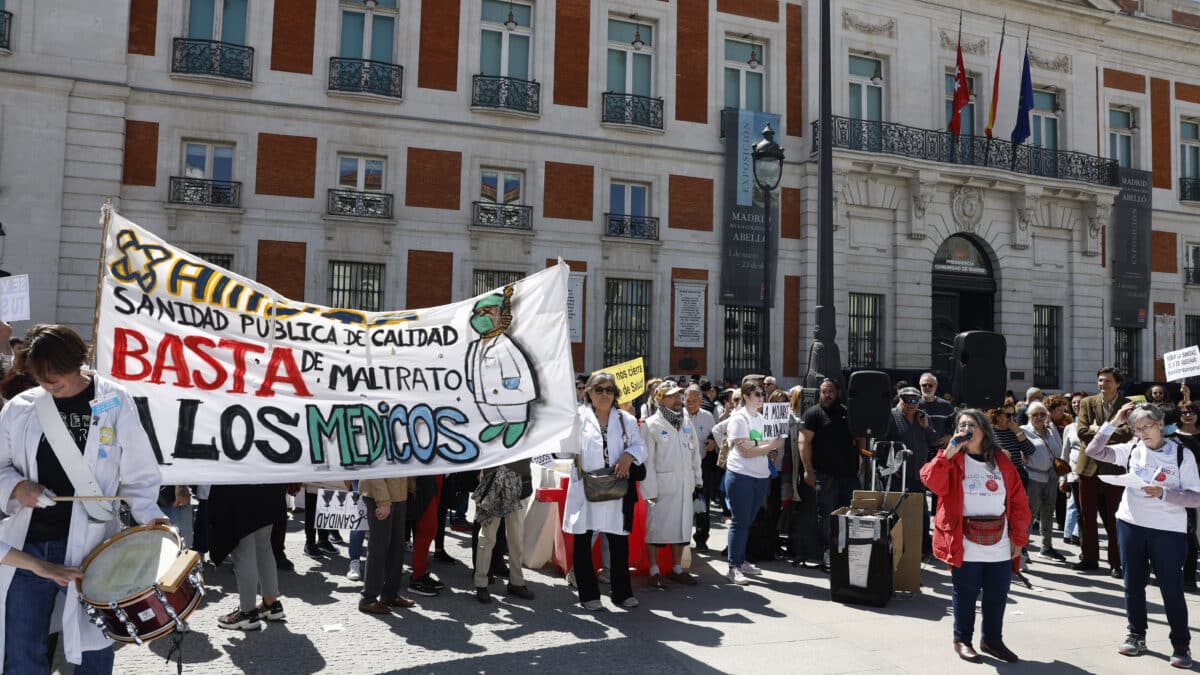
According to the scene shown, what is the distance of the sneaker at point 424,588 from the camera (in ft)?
23.8

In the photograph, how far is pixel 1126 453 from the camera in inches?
249

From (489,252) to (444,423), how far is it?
1356 centimetres

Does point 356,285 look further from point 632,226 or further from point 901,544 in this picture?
point 901,544

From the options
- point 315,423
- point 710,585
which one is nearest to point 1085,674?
point 710,585

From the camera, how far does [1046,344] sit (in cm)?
2417

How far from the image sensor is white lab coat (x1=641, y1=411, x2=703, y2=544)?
7.78 meters

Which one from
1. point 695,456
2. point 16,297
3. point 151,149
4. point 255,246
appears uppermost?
point 151,149

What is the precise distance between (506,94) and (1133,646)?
54.9ft

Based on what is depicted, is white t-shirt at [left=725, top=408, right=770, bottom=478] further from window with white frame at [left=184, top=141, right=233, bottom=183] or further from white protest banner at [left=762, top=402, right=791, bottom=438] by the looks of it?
window with white frame at [left=184, top=141, right=233, bottom=183]

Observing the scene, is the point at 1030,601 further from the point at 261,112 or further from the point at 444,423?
the point at 261,112

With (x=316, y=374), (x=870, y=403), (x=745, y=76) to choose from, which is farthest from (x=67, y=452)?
(x=745, y=76)

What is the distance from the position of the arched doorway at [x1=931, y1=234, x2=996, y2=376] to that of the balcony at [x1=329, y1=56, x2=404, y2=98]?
14841mm

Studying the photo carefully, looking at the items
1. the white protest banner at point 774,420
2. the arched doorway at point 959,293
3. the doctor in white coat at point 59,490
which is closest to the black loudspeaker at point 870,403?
the white protest banner at point 774,420

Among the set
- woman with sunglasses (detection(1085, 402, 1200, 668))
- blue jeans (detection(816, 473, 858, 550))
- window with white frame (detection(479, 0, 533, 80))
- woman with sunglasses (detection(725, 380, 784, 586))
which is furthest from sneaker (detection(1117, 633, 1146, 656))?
window with white frame (detection(479, 0, 533, 80))
